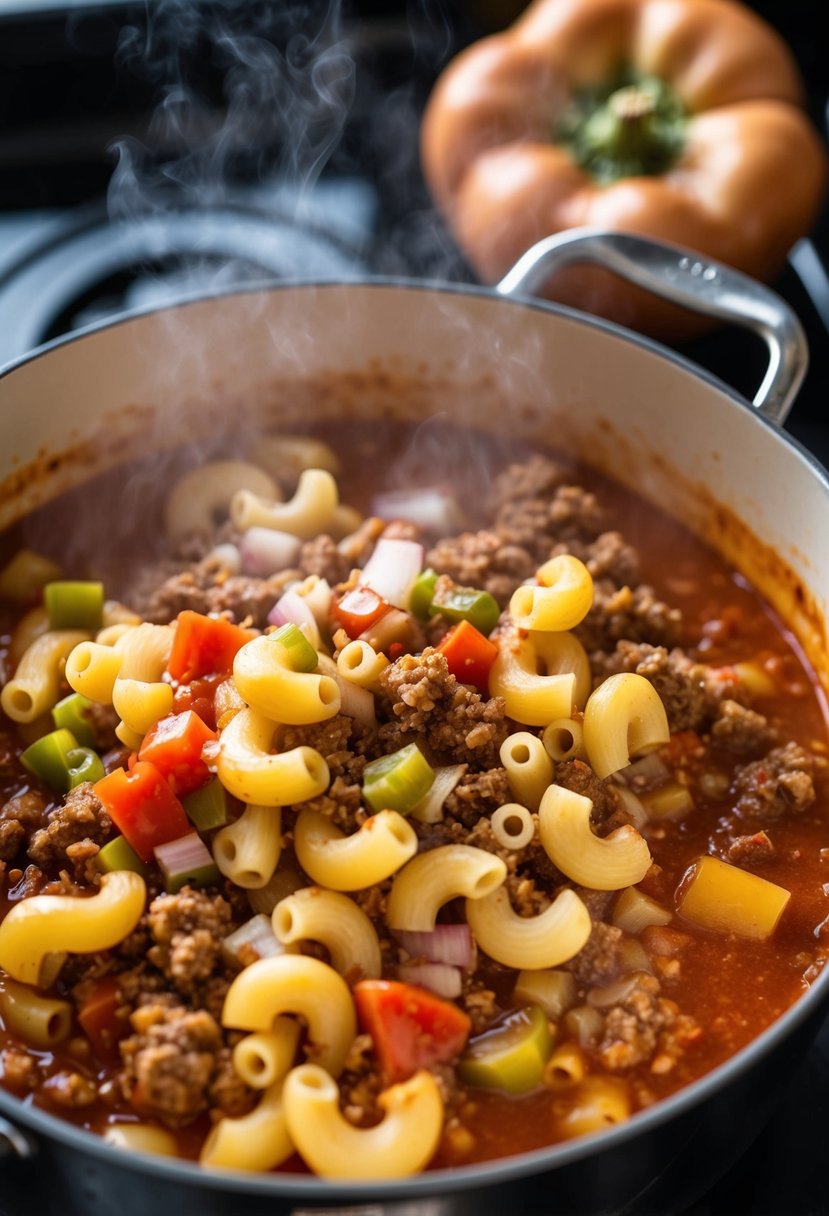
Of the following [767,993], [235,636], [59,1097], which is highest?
[235,636]

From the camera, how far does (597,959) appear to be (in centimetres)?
234

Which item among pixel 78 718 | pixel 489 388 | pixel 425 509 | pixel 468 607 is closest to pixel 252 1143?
pixel 78 718

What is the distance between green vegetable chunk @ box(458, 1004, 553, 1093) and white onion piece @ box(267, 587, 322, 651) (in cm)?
82

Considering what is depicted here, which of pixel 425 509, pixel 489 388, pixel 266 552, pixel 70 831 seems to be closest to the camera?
pixel 70 831

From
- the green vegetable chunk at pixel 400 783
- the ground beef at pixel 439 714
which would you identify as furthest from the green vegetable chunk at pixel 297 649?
the green vegetable chunk at pixel 400 783

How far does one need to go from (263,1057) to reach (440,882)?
41 centimetres

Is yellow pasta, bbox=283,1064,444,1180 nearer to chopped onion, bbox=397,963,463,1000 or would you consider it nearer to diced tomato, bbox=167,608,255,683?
chopped onion, bbox=397,963,463,1000

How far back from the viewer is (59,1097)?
7.14ft

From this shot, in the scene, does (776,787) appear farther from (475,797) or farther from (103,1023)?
(103,1023)

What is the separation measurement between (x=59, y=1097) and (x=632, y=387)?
6.65ft

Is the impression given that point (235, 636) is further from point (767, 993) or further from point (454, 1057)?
point (767, 993)

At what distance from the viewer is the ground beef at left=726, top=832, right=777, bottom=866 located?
2.60 m

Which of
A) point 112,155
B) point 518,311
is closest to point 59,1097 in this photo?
point 518,311

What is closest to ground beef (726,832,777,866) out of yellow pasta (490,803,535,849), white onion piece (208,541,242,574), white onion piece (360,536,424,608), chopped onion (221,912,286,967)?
yellow pasta (490,803,535,849)
